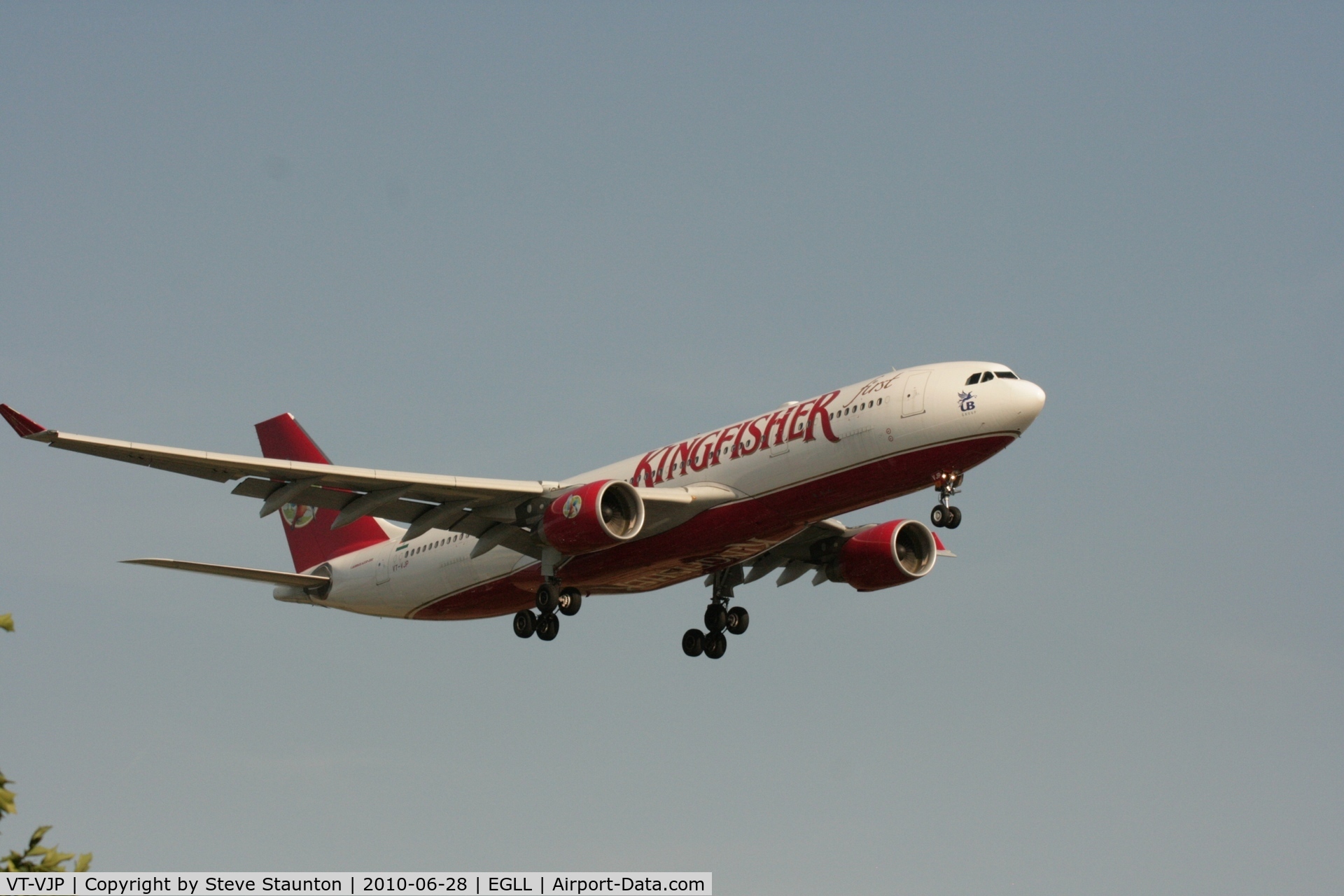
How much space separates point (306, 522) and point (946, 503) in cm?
2239

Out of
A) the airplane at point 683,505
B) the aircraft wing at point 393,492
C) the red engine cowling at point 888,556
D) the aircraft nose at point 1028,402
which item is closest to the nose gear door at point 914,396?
the airplane at point 683,505

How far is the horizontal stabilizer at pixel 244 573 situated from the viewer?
39.0 metres

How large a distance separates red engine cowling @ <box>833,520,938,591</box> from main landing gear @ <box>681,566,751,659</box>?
9.39ft

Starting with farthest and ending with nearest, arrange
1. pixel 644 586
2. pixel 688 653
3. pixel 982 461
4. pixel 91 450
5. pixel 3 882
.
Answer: pixel 688 653
pixel 644 586
pixel 982 461
pixel 91 450
pixel 3 882

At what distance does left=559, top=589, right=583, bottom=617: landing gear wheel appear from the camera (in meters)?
39.8

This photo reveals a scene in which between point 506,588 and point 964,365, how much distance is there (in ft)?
45.2

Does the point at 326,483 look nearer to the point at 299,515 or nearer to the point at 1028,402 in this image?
the point at 299,515

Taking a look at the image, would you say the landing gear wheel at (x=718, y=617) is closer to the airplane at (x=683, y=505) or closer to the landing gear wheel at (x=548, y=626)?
A: the airplane at (x=683, y=505)

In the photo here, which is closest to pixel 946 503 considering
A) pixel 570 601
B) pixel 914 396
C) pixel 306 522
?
pixel 914 396

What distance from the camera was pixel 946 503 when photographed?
116 feet

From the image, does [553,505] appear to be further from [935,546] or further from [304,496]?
[935,546]

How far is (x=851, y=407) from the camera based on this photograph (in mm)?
36000

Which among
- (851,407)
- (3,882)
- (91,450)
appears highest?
(851,407)

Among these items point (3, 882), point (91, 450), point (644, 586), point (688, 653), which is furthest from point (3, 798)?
point (688, 653)
